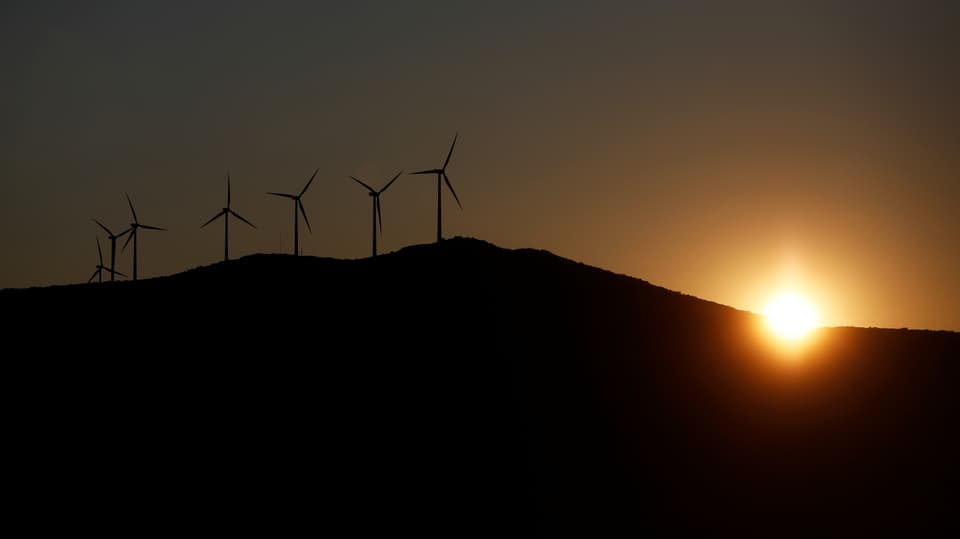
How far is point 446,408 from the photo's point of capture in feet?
234

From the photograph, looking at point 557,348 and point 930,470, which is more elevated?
point 557,348

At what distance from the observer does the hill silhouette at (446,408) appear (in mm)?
64250

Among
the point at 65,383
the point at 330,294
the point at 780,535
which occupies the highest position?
the point at 330,294

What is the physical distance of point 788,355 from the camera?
94.2 m

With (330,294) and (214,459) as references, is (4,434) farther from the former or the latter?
(330,294)

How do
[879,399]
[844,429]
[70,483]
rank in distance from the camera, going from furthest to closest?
[879,399] → [844,429] → [70,483]

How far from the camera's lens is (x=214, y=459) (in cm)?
6694

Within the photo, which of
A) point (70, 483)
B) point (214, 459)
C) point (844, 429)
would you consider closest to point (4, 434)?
point (70, 483)

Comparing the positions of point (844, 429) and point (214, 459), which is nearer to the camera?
point (214, 459)

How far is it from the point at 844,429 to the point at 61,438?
46773mm

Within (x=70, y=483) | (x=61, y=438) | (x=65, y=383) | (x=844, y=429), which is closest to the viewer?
(x=70, y=483)

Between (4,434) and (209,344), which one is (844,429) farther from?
(4,434)

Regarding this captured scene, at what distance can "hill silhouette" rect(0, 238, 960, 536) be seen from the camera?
64.2 m

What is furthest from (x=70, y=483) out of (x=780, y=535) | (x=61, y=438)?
(x=780, y=535)
